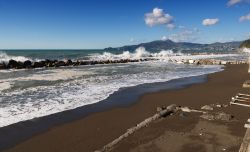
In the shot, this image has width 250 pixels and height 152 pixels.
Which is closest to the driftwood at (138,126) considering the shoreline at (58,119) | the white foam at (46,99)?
→ the shoreline at (58,119)

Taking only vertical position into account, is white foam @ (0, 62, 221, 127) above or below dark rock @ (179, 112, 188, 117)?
above

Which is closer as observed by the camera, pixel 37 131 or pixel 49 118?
pixel 37 131

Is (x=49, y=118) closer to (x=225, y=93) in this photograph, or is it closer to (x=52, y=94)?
(x=52, y=94)

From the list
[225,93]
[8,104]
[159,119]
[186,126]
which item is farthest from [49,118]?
[225,93]

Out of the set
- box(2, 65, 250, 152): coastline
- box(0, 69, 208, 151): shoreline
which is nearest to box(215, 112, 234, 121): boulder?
box(2, 65, 250, 152): coastline

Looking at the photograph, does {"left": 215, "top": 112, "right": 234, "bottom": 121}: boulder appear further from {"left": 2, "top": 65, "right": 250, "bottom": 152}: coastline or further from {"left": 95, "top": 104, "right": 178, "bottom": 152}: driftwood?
{"left": 95, "top": 104, "right": 178, "bottom": 152}: driftwood

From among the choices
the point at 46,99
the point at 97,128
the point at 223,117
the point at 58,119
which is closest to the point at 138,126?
the point at 97,128

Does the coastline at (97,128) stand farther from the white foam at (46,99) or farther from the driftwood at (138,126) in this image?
the white foam at (46,99)

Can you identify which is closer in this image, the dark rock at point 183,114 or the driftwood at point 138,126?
the driftwood at point 138,126

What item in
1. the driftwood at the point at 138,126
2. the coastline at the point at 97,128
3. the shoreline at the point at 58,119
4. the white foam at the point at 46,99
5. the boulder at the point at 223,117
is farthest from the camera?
the white foam at the point at 46,99

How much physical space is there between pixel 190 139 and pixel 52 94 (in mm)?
10405

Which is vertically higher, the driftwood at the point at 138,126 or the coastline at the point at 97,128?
the driftwood at the point at 138,126

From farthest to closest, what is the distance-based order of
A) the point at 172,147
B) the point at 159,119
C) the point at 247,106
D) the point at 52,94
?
the point at 52,94 < the point at 247,106 < the point at 159,119 < the point at 172,147

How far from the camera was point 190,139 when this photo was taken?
29.3 ft
